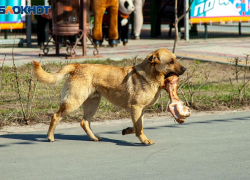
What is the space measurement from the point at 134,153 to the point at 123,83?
956 mm

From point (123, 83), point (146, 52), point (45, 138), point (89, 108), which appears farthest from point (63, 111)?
point (146, 52)

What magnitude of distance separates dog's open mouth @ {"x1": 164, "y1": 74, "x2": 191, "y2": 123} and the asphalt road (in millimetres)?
429

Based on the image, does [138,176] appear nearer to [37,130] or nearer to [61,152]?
[61,152]

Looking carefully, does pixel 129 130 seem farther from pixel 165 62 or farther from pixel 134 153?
pixel 165 62

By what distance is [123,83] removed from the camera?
593 cm

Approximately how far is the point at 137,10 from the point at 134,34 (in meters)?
1.63

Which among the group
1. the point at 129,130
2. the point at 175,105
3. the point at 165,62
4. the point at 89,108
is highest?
the point at 165,62

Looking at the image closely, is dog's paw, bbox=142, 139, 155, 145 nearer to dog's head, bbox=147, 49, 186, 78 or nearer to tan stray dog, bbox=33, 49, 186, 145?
tan stray dog, bbox=33, 49, 186, 145

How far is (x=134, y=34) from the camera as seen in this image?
2002cm

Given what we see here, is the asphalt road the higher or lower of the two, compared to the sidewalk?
lower

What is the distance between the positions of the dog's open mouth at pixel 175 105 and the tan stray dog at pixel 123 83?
67 millimetres

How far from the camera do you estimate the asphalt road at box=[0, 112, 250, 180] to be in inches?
186

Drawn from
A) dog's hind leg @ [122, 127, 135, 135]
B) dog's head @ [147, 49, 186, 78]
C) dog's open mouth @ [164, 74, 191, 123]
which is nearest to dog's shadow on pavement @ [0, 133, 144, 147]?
dog's hind leg @ [122, 127, 135, 135]

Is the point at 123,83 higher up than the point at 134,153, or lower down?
higher up
